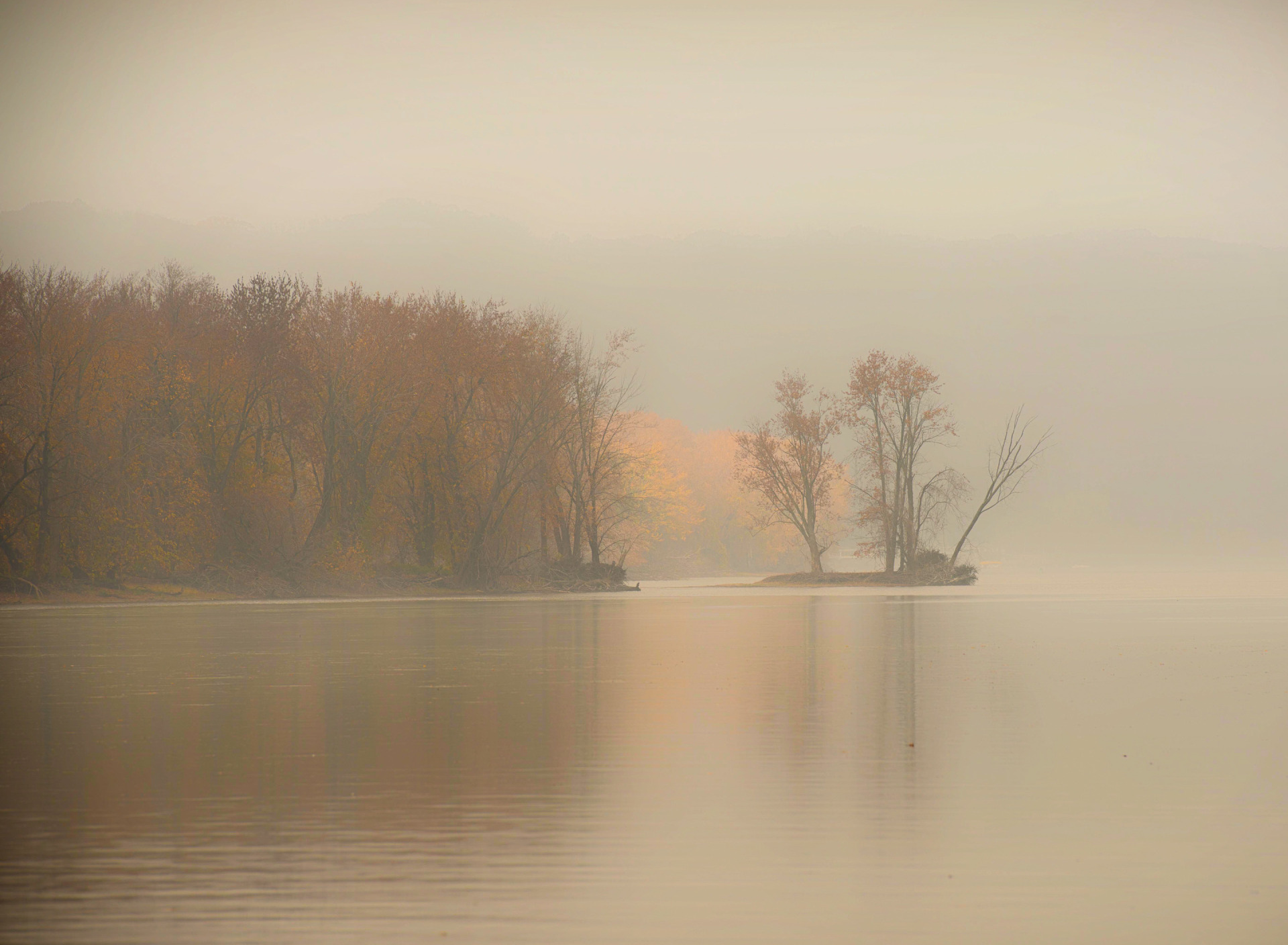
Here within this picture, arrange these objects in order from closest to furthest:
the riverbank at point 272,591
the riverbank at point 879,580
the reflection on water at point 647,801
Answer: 1. the reflection on water at point 647,801
2. the riverbank at point 272,591
3. the riverbank at point 879,580

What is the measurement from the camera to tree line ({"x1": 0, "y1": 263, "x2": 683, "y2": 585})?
5138 cm

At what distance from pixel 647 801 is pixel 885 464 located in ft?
234

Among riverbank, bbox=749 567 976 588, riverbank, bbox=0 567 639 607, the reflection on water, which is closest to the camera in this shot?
the reflection on water

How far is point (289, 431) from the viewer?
6444 centimetres

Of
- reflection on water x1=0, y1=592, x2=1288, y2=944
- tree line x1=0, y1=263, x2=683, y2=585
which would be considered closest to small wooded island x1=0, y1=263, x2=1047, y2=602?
tree line x1=0, y1=263, x2=683, y2=585

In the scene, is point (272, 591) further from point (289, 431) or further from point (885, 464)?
point (885, 464)

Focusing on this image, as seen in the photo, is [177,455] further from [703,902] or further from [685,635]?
[703,902]

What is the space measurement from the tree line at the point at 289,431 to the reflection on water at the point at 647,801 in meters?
32.4

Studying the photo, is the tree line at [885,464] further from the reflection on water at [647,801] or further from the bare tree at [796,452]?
the reflection on water at [647,801]

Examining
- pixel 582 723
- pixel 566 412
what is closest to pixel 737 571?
pixel 566 412

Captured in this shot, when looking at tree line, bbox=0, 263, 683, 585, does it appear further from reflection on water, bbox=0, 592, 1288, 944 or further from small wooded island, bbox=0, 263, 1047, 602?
reflection on water, bbox=0, 592, 1288, 944

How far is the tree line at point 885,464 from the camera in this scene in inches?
3061

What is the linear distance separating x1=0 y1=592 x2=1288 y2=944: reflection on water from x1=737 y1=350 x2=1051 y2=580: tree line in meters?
55.9

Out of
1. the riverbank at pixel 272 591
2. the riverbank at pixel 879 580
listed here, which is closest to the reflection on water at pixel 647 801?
the riverbank at pixel 272 591
